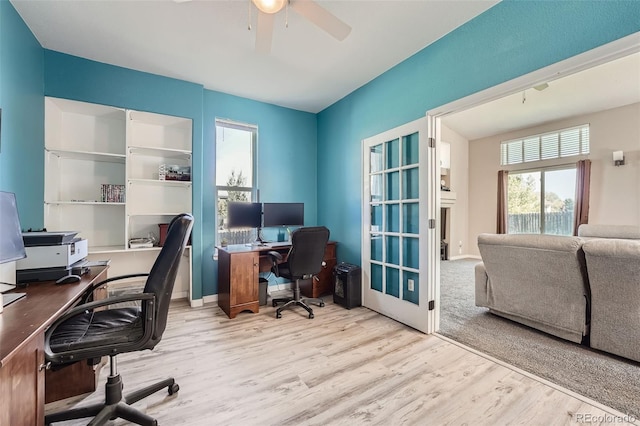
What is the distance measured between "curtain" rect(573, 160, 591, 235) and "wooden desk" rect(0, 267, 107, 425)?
7327 millimetres

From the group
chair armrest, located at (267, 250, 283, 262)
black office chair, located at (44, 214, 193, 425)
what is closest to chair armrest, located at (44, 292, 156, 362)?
black office chair, located at (44, 214, 193, 425)

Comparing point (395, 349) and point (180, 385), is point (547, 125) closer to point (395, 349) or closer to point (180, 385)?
point (395, 349)

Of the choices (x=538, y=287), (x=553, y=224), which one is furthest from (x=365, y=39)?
(x=553, y=224)

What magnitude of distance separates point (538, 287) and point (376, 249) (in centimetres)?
155

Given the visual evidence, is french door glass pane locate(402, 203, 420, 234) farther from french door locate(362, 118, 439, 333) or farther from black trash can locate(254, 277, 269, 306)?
black trash can locate(254, 277, 269, 306)

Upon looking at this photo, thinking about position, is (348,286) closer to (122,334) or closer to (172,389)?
(172,389)

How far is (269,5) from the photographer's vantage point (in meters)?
1.61

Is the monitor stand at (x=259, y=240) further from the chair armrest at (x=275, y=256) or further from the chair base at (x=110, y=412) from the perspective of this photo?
the chair base at (x=110, y=412)

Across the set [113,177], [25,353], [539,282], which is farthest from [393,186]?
[113,177]

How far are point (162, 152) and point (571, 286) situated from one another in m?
4.37

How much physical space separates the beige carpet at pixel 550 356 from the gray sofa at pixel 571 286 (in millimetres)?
122

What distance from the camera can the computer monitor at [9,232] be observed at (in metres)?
1.31

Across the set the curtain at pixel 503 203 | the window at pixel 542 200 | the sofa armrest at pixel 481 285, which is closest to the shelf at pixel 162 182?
the sofa armrest at pixel 481 285

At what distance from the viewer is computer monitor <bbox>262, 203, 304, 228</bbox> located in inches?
140
